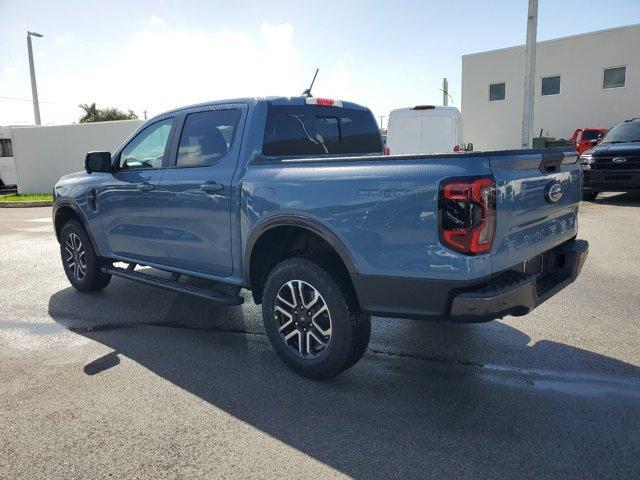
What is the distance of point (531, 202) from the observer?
3008 mm

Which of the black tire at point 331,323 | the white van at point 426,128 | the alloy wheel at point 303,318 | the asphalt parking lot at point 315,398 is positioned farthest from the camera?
the white van at point 426,128

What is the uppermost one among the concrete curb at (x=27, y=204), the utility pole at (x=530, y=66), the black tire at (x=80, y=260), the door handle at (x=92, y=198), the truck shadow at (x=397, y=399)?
the utility pole at (x=530, y=66)

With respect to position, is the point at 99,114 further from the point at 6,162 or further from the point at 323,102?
the point at 323,102

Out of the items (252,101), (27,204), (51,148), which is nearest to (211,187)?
(252,101)

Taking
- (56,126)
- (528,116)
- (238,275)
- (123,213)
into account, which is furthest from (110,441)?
(56,126)

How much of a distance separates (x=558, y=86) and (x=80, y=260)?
2470 centimetres

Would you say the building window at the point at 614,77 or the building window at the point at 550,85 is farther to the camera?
the building window at the point at 550,85

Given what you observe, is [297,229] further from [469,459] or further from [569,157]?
[569,157]

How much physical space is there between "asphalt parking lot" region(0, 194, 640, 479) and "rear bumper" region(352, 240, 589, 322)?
2.01 ft

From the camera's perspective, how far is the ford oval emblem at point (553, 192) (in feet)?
10.5

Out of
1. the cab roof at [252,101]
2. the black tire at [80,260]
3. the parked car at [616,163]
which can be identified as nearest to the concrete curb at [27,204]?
the black tire at [80,260]

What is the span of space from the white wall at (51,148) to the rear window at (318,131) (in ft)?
55.2

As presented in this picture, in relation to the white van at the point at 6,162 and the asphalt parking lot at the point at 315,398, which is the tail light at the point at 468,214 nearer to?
the asphalt parking lot at the point at 315,398

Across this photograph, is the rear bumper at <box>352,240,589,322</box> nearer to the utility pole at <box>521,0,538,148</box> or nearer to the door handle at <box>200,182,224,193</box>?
the door handle at <box>200,182,224,193</box>
